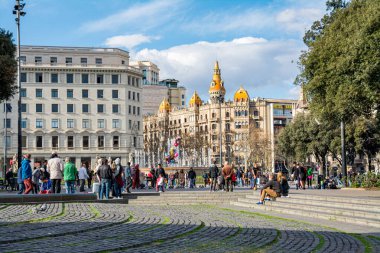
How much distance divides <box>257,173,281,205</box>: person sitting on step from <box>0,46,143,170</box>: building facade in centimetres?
6794

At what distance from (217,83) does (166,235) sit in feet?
505

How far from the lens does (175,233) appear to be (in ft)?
40.3

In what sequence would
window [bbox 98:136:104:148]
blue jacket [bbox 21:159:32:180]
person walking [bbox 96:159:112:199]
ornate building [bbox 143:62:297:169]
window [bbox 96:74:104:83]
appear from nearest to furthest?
1. person walking [bbox 96:159:112:199]
2. blue jacket [bbox 21:159:32:180]
3. window [bbox 96:74:104:83]
4. window [bbox 98:136:104:148]
5. ornate building [bbox 143:62:297:169]

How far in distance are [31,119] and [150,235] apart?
80.1 metres

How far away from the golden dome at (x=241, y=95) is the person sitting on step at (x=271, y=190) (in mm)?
128143

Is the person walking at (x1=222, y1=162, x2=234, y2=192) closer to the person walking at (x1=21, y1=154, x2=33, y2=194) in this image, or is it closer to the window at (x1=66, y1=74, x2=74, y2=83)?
the person walking at (x1=21, y1=154, x2=33, y2=194)

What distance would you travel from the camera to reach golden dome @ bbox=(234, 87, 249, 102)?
151 m

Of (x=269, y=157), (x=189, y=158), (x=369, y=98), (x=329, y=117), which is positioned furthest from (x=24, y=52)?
(x=369, y=98)

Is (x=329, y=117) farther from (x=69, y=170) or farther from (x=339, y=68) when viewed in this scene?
(x=69, y=170)

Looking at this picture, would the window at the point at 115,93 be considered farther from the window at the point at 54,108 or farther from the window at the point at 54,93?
the window at the point at 54,108

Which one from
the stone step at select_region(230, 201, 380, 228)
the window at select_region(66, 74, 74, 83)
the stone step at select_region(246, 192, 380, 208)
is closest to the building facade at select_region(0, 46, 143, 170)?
the window at select_region(66, 74, 74, 83)

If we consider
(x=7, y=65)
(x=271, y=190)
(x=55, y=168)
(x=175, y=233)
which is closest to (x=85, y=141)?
(x=7, y=65)

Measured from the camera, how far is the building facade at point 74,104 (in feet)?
289

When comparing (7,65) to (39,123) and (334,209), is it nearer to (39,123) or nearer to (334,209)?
(334,209)
